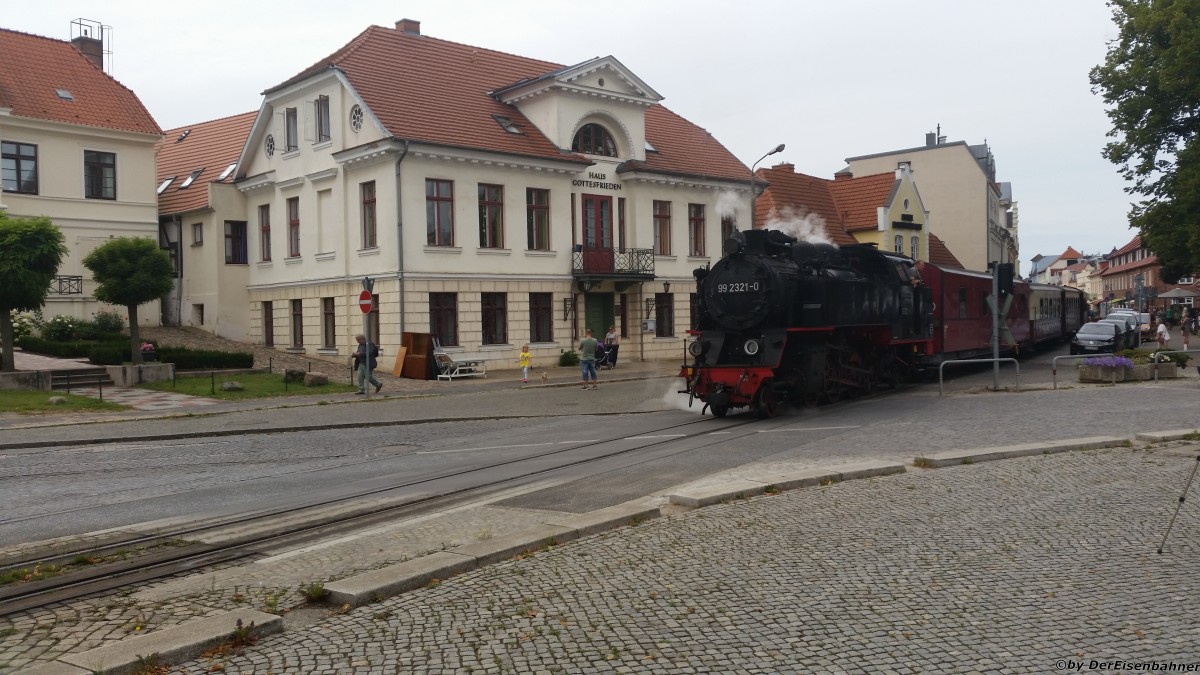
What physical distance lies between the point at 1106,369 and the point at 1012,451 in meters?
11.1

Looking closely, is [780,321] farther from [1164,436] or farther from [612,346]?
[612,346]

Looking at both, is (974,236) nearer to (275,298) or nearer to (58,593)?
(275,298)

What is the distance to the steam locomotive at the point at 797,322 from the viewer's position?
16.7 metres

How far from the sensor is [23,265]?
20375mm

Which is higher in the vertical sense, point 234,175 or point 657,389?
point 234,175

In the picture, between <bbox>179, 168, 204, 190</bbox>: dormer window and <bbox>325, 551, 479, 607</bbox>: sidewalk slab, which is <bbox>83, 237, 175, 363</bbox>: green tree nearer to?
<bbox>179, 168, 204, 190</bbox>: dormer window

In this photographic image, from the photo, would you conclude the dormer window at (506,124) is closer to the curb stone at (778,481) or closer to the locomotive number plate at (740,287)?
the locomotive number plate at (740,287)

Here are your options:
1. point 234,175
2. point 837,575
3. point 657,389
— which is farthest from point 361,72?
point 837,575

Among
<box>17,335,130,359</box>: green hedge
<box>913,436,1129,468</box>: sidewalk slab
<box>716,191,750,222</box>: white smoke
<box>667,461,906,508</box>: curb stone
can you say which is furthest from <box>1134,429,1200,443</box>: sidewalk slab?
<box>716,191,750,222</box>: white smoke

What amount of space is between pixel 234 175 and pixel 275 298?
4.95 m

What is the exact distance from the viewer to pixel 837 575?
19.8 feet

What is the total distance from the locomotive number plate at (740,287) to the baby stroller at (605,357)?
13.1m

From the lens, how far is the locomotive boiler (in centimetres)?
1670

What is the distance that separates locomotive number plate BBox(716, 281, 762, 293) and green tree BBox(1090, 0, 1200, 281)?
22406 mm
